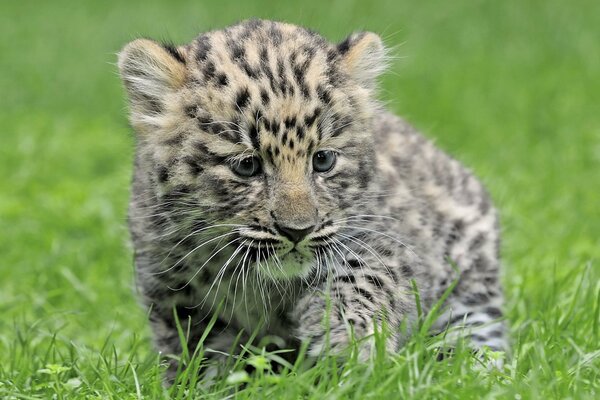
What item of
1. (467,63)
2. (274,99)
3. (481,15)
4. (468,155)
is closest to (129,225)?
(274,99)

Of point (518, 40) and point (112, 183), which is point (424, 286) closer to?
point (112, 183)

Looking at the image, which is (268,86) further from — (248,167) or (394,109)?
(394,109)

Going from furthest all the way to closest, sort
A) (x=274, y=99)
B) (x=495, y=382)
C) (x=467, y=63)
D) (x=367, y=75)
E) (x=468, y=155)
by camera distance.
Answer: (x=467, y=63), (x=468, y=155), (x=367, y=75), (x=274, y=99), (x=495, y=382)

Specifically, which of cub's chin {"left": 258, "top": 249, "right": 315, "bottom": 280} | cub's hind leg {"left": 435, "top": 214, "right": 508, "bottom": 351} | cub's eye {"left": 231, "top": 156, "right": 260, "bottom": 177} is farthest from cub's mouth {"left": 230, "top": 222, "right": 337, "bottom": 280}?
cub's hind leg {"left": 435, "top": 214, "right": 508, "bottom": 351}

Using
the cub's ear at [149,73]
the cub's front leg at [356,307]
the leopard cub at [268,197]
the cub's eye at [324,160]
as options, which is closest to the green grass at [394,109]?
the cub's front leg at [356,307]

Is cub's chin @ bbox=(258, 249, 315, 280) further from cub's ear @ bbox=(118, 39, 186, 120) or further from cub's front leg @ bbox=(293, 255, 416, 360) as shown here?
cub's ear @ bbox=(118, 39, 186, 120)

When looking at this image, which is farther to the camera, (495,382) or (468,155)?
(468,155)
